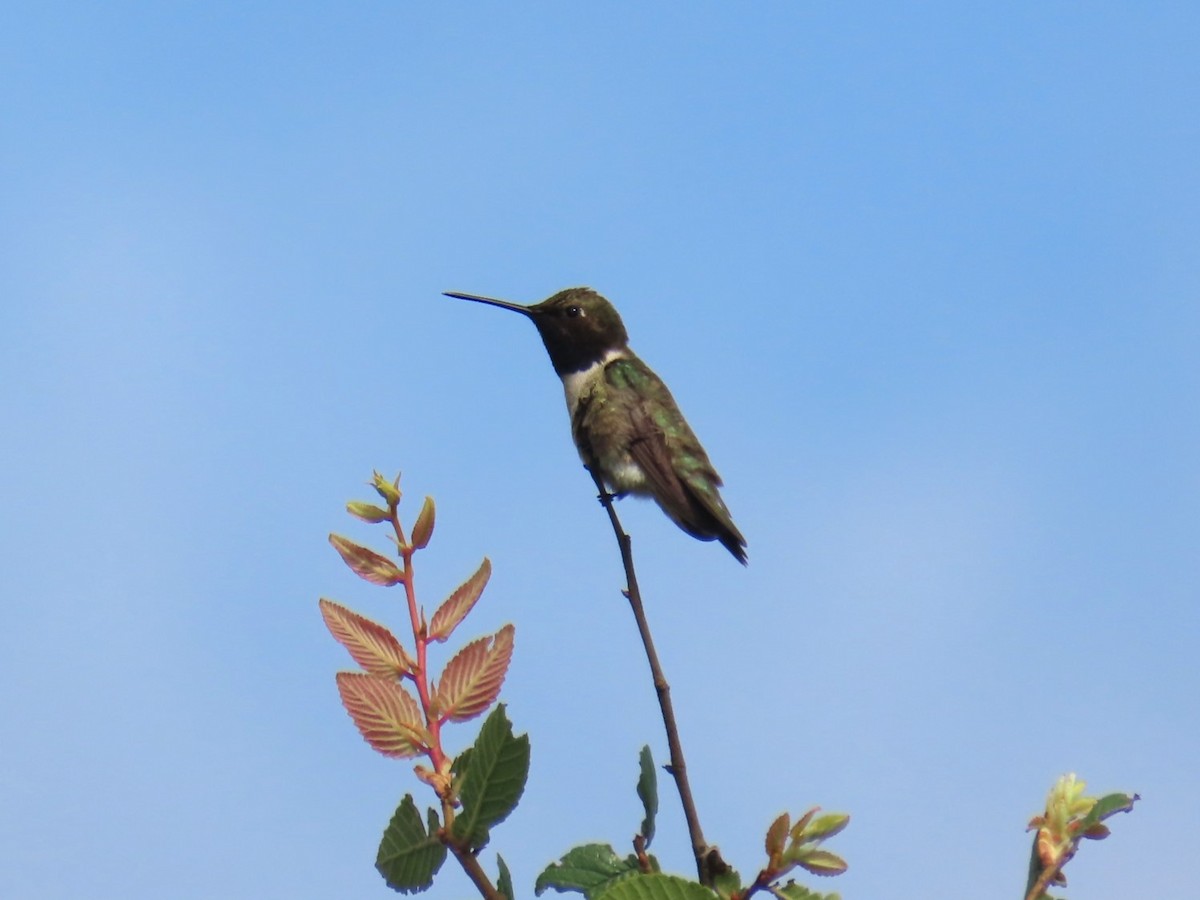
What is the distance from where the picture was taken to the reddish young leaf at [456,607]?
2.02m

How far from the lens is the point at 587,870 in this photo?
211 cm

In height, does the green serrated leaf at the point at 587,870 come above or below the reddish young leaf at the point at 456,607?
below

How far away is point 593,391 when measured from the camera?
802cm

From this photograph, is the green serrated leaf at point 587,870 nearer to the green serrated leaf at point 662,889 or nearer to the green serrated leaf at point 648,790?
the green serrated leaf at point 648,790

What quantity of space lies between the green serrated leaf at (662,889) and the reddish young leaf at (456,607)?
49 centimetres

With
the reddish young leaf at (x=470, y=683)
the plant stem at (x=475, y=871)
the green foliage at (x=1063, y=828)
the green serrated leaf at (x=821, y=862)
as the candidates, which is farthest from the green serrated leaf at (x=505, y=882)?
the green foliage at (x=1063, y=828)

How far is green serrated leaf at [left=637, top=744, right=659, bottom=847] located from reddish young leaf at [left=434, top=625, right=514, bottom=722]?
1.24 feet

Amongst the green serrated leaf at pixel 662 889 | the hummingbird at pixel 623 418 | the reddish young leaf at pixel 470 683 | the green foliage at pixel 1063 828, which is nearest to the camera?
the green serrated leaf at pixel 662 889

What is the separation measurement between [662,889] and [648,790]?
1.73 ft

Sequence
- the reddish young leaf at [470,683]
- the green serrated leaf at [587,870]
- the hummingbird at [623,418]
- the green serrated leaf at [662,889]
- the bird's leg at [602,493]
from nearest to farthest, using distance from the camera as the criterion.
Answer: the green serrated leaf at [662,889] < the reddish young leaf at [470,683] < the green serrated leaf at [587,870] < the bird's leg at [602,493] < the hummingbird at [623,418]

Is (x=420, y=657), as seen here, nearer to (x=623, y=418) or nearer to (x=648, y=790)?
(x=648, y=790)

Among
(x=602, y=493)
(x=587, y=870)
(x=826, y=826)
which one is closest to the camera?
(x=826, y=826)

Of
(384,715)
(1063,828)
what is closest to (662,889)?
(384,715)

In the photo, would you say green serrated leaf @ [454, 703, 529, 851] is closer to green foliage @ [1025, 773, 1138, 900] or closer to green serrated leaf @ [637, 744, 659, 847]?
green serrated leaf @ [637, 744, 659, 847]
